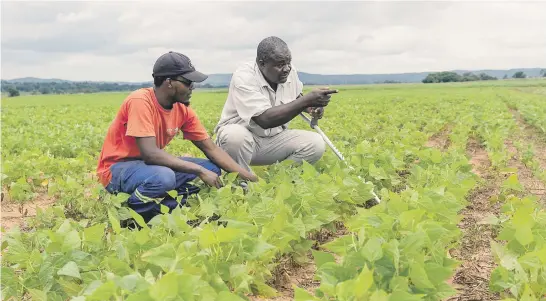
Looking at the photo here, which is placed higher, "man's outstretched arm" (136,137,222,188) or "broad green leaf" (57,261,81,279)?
"man's outstretched arm" (136,137,222,188)

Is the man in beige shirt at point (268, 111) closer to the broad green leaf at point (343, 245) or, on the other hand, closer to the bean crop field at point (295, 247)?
the bean crop field at point (295, 247)

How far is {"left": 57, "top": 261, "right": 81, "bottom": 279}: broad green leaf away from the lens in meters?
2.30

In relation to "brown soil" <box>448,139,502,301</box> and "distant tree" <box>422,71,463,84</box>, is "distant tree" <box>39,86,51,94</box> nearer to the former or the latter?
"distant tree" <box>422,71,463,84</box>

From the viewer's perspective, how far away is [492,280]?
2.46 metres

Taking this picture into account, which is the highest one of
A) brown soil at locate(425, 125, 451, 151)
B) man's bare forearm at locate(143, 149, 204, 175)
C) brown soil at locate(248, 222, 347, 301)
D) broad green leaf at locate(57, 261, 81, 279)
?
man's bare forearm at locate(143, 149, 204, 175)

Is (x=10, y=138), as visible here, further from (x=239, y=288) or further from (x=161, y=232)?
(x=239, y=288)

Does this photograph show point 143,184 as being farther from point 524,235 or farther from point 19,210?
point 524,235

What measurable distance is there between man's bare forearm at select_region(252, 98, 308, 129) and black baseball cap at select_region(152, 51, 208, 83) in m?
0.74

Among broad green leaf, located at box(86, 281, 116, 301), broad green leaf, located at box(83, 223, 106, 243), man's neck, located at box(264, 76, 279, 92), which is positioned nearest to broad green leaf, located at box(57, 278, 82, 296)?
broad green leaf, located at box(83, 223, 106, 243)

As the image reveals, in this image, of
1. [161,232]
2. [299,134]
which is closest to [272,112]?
[299,134]

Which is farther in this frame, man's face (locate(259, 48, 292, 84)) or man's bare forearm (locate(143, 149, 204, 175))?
man's face (locate(259, 48, 292, 84))

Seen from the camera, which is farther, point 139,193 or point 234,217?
point 139,193

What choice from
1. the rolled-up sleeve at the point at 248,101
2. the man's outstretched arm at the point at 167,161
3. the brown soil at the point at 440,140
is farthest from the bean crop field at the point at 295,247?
the brown soil at the point at 440,140

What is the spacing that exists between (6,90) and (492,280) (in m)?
76.6
